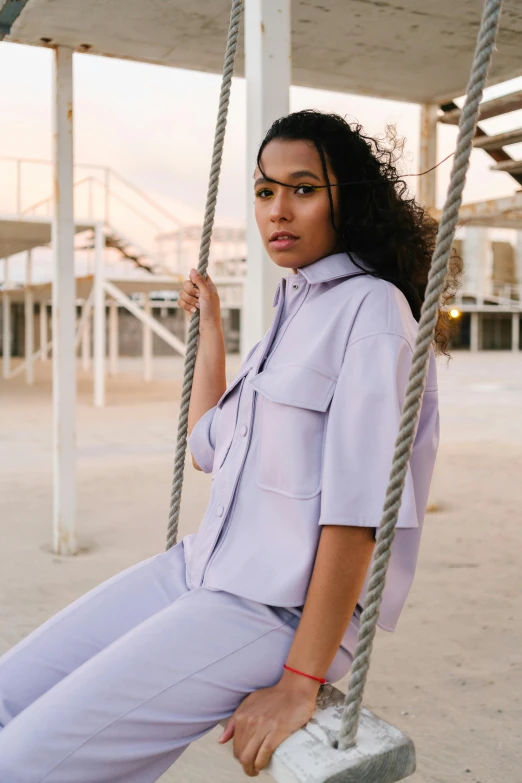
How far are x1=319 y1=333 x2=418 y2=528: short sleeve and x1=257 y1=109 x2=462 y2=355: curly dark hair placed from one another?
0.20m

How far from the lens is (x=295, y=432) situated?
1181mm

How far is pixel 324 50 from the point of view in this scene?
388 centimetres

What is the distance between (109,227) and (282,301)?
1293 centimetres

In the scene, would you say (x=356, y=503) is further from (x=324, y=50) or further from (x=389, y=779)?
(x=324, y=50)

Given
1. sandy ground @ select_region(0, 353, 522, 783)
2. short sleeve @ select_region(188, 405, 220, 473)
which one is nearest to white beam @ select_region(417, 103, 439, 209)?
sandy ground @ select_region(0, 353, 522, 783)

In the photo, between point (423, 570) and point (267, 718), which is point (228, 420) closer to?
point (267, 718)

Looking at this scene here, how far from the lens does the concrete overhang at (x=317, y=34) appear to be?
326cm

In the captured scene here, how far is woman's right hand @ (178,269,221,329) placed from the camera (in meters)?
1.74

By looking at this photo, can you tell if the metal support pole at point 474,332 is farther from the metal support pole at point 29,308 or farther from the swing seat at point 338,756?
the swing seat at point 338,756

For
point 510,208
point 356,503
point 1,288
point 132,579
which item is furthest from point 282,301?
point 1,288

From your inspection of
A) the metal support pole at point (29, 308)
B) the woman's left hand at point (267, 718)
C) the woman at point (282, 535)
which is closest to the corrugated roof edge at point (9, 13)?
the woman at point (282, 535)

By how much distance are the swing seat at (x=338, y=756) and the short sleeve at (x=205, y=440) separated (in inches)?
22.9

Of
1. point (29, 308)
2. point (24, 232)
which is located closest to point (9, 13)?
point (24, 232)

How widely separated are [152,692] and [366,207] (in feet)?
2.78
